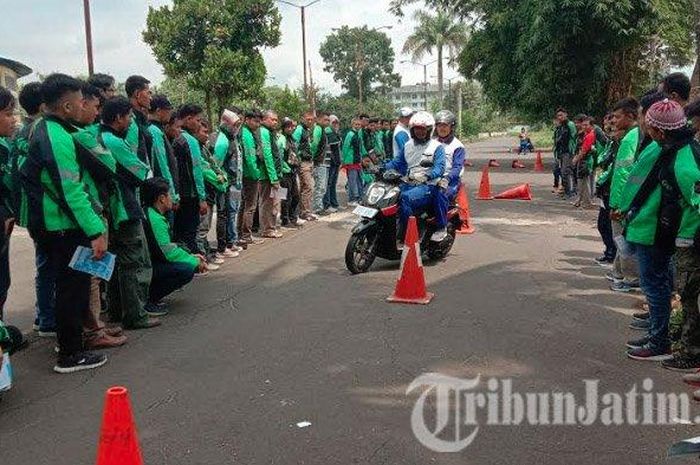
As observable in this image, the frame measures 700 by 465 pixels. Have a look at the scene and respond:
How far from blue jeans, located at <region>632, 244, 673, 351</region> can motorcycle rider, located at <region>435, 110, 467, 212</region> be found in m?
3.47

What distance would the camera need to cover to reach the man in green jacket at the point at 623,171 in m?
6.30

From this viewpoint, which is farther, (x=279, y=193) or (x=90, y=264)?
(x=279, y=193)

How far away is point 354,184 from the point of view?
47.9 feet

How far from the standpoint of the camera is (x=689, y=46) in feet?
81.8

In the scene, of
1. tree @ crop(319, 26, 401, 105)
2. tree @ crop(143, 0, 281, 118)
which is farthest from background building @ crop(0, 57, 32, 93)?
tree @ crop(319, 26, 401, 105)

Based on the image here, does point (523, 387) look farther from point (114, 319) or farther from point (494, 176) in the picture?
point (494, 176)

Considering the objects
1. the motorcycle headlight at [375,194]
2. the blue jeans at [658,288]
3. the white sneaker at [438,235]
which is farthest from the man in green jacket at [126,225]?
the blue jeans at [658,288]

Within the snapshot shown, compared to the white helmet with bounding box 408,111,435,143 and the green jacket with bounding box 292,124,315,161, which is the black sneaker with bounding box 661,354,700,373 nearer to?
the white helmet with bounding box 408,111,435,143

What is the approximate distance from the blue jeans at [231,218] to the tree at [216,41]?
20.1 m

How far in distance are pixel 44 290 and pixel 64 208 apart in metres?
1.32

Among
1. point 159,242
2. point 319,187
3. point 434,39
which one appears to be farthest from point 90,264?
point 434,39

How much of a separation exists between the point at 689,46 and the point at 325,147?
61.7 feet

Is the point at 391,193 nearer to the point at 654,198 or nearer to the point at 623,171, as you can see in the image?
the point at 623,171

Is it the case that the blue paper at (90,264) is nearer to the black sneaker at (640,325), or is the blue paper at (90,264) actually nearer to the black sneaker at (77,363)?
the black sneaker at (77,363)
